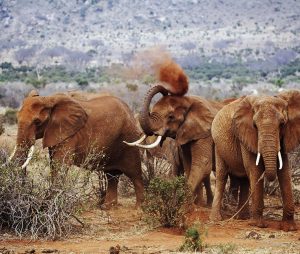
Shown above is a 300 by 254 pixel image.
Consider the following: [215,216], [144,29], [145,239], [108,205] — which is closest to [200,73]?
[144,29]

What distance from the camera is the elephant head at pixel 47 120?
1198 centimetres

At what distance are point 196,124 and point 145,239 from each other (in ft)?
10.2

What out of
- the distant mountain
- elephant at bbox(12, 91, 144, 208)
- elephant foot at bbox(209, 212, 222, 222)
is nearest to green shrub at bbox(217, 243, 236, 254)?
elephant at bbox(12, 91, 144, 208)

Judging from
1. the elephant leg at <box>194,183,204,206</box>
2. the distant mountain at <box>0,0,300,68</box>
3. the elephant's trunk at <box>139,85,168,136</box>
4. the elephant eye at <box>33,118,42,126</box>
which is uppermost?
the distant mountain at <box>0,0,300,68</box>

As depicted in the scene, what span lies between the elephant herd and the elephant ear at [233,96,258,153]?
0.4 inches

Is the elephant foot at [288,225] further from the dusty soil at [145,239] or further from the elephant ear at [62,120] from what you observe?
→ the elephant ear at [62,120]

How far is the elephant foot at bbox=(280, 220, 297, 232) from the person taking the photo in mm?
11016

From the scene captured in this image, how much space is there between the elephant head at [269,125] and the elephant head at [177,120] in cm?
158

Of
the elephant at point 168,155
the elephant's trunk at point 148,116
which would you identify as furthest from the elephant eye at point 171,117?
the elephant at point 168,155

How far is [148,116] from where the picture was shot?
1281 centimetres

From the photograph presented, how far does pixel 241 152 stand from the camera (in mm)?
11781

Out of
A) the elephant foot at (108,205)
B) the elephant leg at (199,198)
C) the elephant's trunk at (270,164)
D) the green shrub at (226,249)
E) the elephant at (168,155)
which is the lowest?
the green shrub at (226,249)

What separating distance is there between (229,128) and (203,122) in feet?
4.12

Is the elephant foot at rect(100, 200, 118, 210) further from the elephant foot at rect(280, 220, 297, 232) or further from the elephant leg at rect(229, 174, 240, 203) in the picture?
the elephant foot at rect(280, 220, 297, 232)
